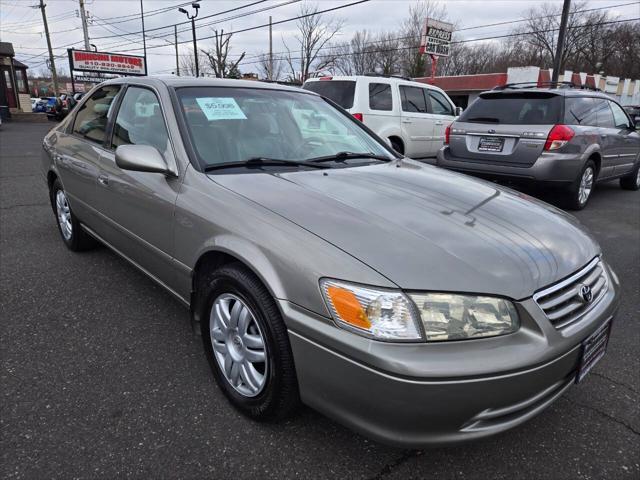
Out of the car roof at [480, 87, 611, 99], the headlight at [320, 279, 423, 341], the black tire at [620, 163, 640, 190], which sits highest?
the car roof at [480, 87, 611, 99]

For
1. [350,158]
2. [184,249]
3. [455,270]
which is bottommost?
[184,249]

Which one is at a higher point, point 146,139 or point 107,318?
point 146,139

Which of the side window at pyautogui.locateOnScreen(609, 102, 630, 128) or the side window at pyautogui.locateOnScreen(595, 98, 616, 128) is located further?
the side window at pyautogui.locateOnScreen(609, 102, 630, 128)

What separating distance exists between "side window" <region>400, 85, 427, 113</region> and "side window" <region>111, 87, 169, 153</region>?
22.3ft

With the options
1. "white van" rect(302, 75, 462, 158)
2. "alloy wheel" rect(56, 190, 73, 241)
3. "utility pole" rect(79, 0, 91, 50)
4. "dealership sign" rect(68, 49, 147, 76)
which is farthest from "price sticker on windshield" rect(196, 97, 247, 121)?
"utility pole" rect(79, 0, 91, 50)

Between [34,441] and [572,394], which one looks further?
[572,394]

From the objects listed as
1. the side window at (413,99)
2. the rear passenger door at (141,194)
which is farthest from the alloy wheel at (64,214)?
the side window at (413,99)

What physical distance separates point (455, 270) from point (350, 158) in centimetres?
144

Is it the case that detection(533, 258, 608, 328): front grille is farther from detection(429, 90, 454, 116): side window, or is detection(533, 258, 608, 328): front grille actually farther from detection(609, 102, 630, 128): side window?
detection(429, 90, 454, 116): side window

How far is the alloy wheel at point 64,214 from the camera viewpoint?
13.5ft

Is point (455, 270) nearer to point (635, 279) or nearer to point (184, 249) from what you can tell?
point (184, 249)

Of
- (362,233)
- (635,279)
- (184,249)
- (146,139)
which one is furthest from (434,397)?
(635,279)

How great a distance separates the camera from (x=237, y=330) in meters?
2.06

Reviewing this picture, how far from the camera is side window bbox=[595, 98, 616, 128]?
6.67m
